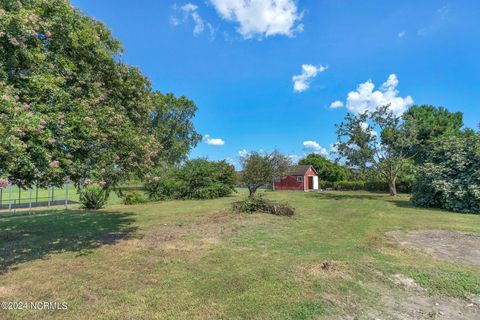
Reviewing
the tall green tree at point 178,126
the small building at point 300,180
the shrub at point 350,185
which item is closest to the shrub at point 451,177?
the shrub at point 350,185

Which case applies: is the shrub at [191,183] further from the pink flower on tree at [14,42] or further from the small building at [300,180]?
the small building at [300,180]

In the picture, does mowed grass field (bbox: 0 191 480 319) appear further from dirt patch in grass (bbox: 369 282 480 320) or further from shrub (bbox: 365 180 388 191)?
shrub (bbox: 365 180 388 191)

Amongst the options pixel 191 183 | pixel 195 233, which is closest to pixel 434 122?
pixel 191 183

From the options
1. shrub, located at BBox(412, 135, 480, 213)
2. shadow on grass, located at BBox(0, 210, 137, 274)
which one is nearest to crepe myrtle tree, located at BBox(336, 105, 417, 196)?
shrub, located at BBox(412, 135, 480, 213)

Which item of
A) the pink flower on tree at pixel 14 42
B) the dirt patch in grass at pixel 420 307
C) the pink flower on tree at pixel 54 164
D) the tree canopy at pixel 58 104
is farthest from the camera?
the pink flower on tree at pixel 14 42

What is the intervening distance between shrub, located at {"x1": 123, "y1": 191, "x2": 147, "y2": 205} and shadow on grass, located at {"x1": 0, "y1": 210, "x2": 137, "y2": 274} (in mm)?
8088

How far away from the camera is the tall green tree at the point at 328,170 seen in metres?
44.5

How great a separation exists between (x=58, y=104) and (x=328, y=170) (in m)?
44.4

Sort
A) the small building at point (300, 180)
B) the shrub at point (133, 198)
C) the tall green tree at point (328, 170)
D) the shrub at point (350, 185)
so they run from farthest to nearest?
the tall green tree at point (328, 170), the small building at point (300, 180), the shrub at point (350, 185), the shrub at point (133, 198)

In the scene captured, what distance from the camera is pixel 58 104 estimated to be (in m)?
5.84

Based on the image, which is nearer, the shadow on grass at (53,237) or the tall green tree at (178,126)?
the shadow on grass at (53,237)

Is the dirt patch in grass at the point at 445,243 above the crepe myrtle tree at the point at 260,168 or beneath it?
beneath

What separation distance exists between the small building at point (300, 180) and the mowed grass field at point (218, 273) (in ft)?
101

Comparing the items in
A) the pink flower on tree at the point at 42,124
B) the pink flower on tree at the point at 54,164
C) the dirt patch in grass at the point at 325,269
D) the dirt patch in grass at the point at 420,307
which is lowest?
the dirt patch in grass at the point at 420,307
